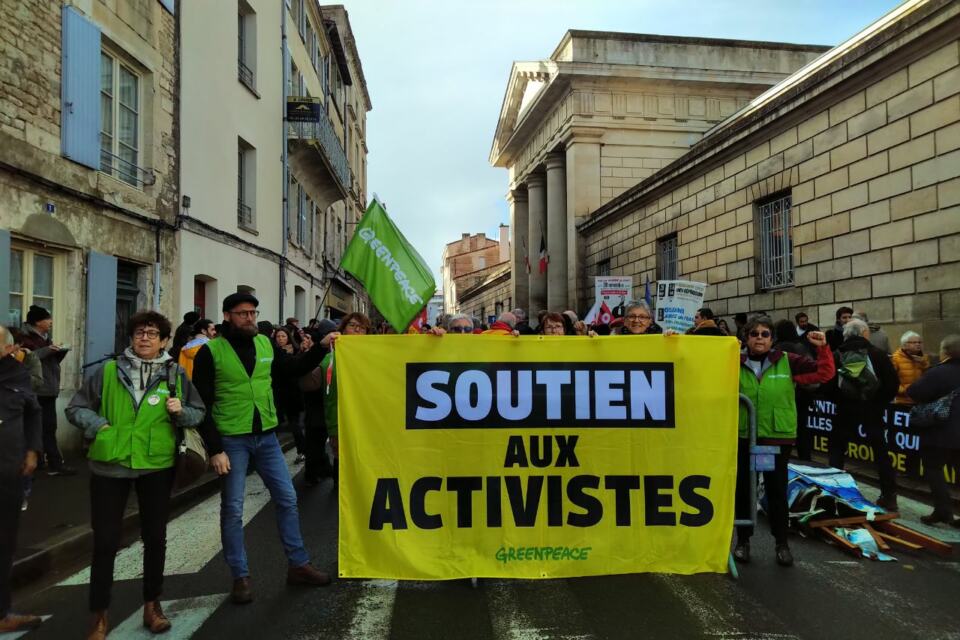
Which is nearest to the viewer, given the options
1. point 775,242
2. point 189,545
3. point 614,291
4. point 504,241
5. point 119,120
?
point 189,545

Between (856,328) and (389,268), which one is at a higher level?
(389,268)

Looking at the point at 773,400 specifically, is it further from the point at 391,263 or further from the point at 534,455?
the point at 391,263

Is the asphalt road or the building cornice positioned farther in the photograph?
the building cornice

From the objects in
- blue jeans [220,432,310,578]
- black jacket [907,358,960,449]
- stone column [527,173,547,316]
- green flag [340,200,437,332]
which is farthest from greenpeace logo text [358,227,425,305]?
stone column [527,173,547,316]

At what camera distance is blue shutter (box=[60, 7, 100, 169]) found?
868 centimetres

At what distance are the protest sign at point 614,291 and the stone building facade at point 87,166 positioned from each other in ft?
A: 35.0

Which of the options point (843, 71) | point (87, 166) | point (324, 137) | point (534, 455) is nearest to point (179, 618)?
point (534, 455)

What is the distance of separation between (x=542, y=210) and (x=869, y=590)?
32737 millimetres

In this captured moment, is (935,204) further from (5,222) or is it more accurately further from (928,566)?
(5,222)

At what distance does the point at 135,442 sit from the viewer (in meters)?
3.49

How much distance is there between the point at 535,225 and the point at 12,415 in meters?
33.2

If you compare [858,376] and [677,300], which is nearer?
[858,376]

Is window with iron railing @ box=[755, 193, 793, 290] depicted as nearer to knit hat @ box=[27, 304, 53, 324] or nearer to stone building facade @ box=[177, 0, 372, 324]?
stone building facade @ box=[177, 0, 372, 324]

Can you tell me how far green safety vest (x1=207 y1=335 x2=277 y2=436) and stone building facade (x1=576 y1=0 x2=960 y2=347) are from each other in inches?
386
